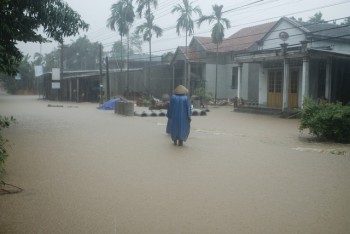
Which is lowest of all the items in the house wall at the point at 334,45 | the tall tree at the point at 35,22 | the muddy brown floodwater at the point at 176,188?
the muddy brown floodwater at the point at 176,188

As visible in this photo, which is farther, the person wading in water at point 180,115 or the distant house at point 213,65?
the distant house at point 213,65

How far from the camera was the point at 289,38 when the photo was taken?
92.0ft

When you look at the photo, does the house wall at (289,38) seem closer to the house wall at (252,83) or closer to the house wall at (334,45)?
the house wall at (334,45)

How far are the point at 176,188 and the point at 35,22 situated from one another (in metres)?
9.17

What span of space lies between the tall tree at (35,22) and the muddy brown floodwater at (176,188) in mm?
2965

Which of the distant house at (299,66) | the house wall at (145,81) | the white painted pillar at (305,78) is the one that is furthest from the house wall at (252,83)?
the white painted pillar at (305,78)

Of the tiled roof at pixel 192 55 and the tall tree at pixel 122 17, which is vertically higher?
the tall tree at pixel 122 17

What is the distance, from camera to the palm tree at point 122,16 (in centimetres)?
3934

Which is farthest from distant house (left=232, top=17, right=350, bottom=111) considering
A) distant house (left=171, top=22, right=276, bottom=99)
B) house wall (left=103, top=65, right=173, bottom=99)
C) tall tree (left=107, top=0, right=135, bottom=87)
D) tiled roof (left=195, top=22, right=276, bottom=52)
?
tall tree (left=107, top=0, right=135, bottom=87)

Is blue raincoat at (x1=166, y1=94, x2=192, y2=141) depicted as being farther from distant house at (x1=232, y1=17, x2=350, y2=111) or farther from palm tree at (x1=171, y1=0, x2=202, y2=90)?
palm tree at (x1=171, y1=0, x2=202, y2=90)

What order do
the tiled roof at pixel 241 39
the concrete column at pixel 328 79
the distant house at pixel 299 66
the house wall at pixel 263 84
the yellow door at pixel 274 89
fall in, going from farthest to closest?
the tiled roof at pixel 241 39 → the house wall at pixel 263 84 → the yellow door at pixel 274 89 → the distant house at pixel 299 66 → the concrete column at pixel 328 79

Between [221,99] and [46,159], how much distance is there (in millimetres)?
27913

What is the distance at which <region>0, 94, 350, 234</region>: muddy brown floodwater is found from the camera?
446 cm

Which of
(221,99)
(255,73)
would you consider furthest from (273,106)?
(221,99)
